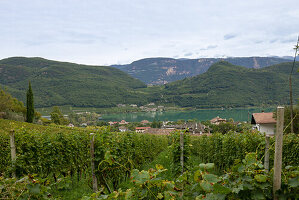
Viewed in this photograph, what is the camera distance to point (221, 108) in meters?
127

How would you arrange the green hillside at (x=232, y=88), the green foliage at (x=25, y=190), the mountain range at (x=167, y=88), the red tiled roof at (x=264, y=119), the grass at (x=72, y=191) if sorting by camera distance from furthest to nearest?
the mountain range at (x=167, y=88) < the green hillside at (x=232, y=88) < the red tiled roof at (x=264, y=119) < the grass at (x=72, y=191) < the green foliage at (x=25, y=190)

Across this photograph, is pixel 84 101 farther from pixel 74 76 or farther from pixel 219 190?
pixel 219 190

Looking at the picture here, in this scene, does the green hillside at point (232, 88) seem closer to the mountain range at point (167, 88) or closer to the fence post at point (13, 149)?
the mountain range at point (167, 88)

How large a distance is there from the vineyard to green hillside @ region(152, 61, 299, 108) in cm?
12315

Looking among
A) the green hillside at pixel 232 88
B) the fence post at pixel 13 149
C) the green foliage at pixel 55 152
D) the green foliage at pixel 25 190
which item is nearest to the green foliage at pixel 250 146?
the green foliage at pixel 55 152

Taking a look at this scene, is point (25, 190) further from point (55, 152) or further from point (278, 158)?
point (55, 152)

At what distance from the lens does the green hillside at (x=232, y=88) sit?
13012cm

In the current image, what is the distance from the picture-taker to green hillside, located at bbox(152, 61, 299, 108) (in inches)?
5123

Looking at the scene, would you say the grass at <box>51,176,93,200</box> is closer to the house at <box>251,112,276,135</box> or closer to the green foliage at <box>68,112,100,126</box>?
the house at <box>251,112,276,135</box>

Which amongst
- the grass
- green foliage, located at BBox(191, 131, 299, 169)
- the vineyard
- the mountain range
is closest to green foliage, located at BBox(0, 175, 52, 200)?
the vineyard

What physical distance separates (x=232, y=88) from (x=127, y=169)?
16551 centimetres

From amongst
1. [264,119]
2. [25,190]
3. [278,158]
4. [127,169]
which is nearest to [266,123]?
[264,119]

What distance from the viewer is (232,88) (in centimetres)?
15562

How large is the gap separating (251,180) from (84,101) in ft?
479
